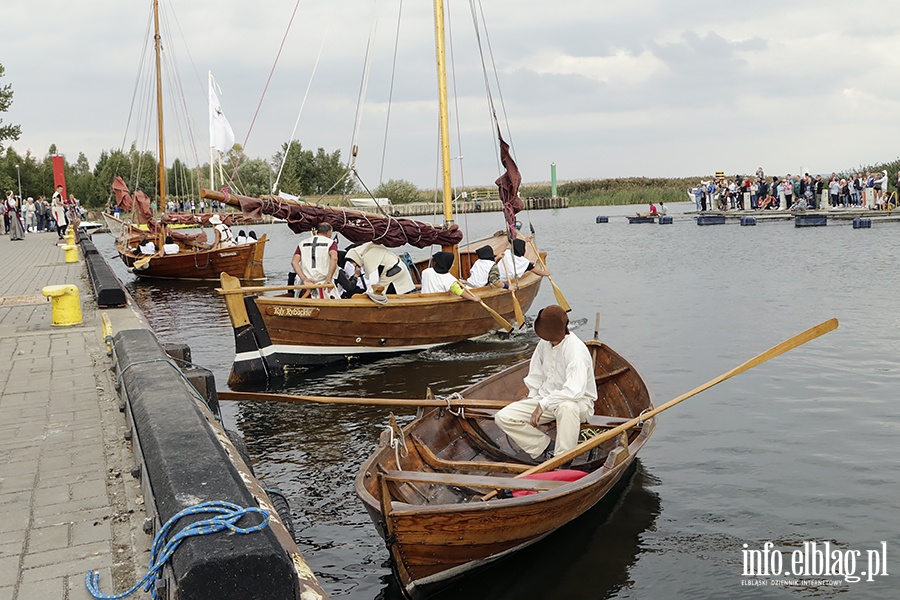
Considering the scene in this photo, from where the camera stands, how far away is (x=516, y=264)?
53.7 ft

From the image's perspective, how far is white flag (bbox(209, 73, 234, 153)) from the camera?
103ft

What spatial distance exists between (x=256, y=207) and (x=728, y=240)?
27409 mm

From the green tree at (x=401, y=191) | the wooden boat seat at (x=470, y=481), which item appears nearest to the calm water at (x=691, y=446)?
the wooden boat seat at (x=470, y=481)

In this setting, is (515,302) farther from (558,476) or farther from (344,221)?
(558,476)

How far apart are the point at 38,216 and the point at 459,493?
44.4 meters

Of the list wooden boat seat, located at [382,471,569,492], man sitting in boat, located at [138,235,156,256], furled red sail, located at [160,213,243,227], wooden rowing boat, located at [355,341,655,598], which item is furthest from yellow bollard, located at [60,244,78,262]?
wooden boat seat, located at [382,471,569,492]

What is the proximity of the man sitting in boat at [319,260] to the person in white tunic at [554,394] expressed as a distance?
21.0 ft

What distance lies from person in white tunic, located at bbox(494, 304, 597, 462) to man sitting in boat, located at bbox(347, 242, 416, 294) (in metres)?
7.58

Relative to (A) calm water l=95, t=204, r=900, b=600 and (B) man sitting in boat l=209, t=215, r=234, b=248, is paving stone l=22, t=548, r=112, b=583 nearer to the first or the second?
(A) calm water l=95, t=204, r=900, b=600

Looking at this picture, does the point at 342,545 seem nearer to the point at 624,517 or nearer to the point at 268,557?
the point at 624,517

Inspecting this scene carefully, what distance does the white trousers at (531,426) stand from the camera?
6996 millimetres

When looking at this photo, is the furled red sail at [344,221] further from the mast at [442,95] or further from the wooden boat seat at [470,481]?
the wooden boat seat at [470,481]

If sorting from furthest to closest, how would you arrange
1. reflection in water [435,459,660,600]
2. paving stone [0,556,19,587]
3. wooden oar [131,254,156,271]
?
wooden oar [131,254,156,271]
reflection in water [435,459,660,600]
paving stone [0,556,19,587]

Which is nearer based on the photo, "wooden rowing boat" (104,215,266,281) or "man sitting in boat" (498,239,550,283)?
"man sitting in boat" (498,239,550,283)
